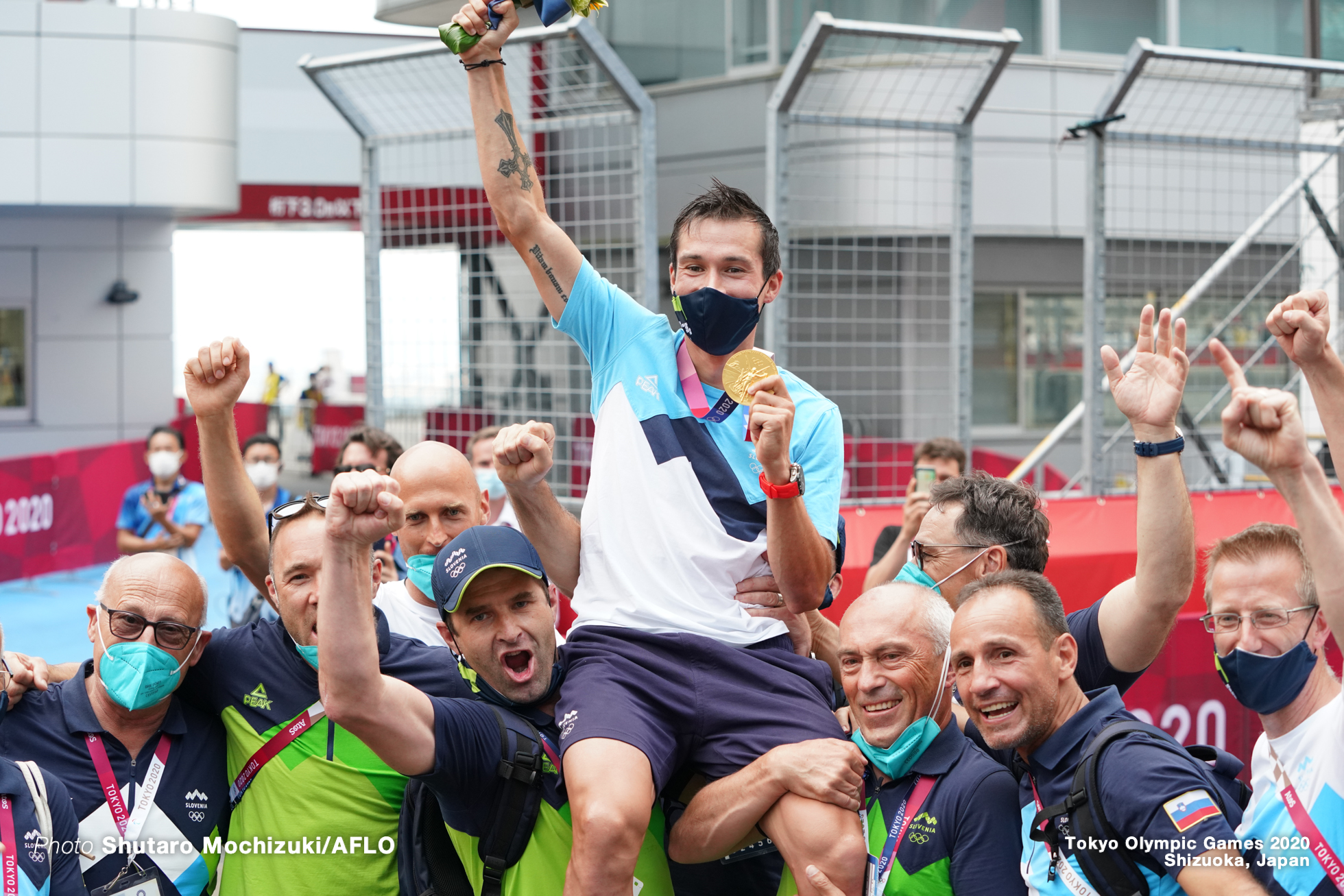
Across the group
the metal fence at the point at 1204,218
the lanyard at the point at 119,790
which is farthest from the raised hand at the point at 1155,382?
the metal fence at the point at 1204,218

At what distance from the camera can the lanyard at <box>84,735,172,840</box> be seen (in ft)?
10.8

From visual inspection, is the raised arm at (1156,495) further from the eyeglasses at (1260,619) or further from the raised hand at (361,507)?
the raised hand at (361,507)

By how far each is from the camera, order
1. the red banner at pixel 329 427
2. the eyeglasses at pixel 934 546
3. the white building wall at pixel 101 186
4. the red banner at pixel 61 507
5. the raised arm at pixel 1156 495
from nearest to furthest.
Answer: the raised arm at pixel 1156 495
the eyeglasses at pixel 934 546
the red banner at pixel 61 507
the white building wall at pixel 101 186
the red banner at pixel 329 427

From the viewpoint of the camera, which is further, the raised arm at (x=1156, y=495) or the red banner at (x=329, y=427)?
the red banner at (x=329, y=427)

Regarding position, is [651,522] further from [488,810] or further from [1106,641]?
[1106,641]

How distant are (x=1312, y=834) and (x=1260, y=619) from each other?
1.94 feet

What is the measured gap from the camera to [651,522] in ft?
11.1

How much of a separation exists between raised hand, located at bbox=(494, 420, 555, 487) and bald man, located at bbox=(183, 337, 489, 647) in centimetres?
51

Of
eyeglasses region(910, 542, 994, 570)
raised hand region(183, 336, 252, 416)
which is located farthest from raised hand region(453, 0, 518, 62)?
eyeglasses region(910, 542, 994, 570)

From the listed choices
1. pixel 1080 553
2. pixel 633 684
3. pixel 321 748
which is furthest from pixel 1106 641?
pixel 1080 553

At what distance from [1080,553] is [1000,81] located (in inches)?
297

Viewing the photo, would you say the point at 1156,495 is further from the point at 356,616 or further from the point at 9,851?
the point at 9,851

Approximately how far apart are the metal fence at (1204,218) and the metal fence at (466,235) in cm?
308

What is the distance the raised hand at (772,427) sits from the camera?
9.91 ft
